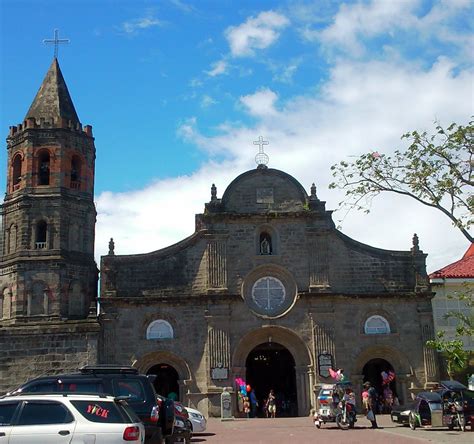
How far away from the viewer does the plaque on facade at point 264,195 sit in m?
31.7

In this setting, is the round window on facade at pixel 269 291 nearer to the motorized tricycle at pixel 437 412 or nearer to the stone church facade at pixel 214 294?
the stone church facade at pixel 214 294

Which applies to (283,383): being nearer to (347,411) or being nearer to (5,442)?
(347,411)

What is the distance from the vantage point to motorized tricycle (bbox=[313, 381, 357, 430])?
22953 mm

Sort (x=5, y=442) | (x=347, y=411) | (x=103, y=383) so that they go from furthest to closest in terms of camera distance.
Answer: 1. (x=347, y=411)
2. (x=103, y=383)
3. (x=5, y=442)

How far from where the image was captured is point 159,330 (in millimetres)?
30156

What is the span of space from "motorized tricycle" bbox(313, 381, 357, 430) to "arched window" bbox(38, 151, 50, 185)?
16.6 meters

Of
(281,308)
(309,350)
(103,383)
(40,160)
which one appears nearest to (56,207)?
(40,160)

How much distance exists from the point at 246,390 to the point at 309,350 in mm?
3258

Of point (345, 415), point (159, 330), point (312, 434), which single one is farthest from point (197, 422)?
point (159, 330)

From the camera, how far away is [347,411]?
2298 centimetres

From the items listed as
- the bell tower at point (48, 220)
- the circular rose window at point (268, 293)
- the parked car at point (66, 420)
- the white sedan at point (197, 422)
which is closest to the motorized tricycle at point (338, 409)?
the white sedan at point (197, 422)

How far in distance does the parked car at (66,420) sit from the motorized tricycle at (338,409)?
44.6 ft

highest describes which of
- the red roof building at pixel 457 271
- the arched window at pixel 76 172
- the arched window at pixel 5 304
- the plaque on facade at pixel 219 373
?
the arched window at pixel 76 172

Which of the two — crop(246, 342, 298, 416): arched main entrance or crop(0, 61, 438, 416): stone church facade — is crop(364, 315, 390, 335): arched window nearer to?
crop(0, 61, 438, 416): stone church facade
